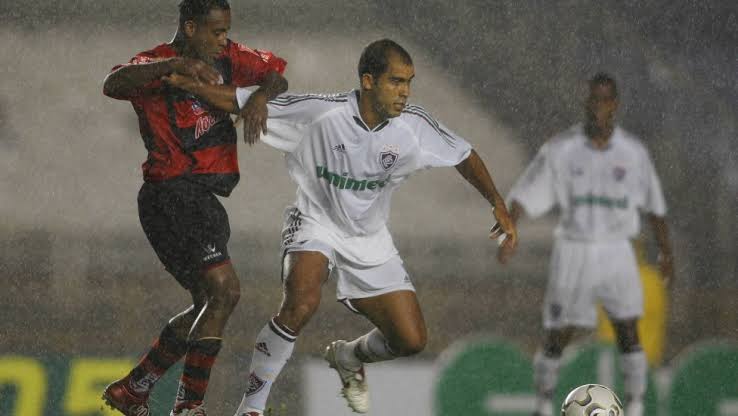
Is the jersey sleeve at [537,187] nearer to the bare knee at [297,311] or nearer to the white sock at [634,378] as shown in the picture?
the white sock at [634,378]

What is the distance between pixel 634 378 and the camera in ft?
18.1

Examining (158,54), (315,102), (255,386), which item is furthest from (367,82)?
(255,386)

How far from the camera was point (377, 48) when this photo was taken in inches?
165

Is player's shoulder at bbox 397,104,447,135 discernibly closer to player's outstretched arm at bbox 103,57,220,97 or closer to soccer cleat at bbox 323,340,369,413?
player's outstretched arm at bbox 103,57,220,97

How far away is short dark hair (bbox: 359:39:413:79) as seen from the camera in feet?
13.5

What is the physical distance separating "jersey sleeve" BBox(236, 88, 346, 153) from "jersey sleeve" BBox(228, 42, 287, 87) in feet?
0.47

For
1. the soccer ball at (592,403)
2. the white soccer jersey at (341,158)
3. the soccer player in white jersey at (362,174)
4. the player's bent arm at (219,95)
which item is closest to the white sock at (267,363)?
the soccer player in white jersey at (362,174)

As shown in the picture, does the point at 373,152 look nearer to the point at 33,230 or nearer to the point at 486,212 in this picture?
the point at 486,212

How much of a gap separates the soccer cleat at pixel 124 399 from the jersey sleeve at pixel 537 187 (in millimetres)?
2257

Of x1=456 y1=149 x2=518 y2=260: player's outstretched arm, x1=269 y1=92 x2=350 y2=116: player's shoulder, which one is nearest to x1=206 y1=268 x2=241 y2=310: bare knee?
x1=269 y1=92 x2=350 y2=116: player's shoulder

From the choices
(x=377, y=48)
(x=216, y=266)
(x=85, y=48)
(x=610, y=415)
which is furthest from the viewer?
(x=85, y=48)

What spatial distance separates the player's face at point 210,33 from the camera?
3.99 meters

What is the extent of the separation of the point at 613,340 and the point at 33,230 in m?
2.96

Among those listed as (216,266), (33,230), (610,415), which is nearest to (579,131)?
(610,415)
